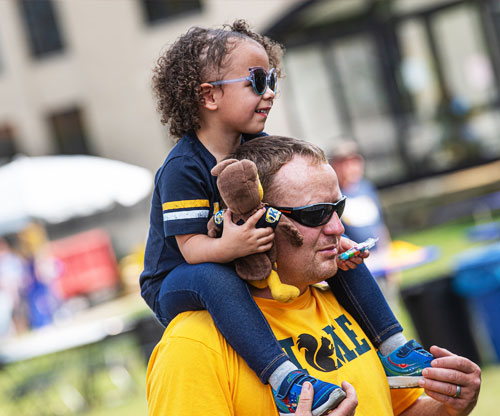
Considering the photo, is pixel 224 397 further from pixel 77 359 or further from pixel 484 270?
pixel 77 359

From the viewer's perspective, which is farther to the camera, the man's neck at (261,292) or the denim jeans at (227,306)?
the man's neck at (261,292)

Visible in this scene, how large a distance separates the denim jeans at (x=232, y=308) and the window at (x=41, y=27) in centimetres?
2346

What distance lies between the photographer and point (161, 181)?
2.33 metres

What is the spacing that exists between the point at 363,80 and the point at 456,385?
16172mm

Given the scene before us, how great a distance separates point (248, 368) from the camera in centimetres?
208

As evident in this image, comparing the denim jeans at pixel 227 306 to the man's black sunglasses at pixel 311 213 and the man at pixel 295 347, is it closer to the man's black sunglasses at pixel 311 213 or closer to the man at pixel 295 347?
the man at pixel 295 347

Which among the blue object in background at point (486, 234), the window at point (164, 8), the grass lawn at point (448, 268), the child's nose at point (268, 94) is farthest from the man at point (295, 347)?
the window at point (164, 8)

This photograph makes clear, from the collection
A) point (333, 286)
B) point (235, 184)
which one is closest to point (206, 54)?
point (235, 184)

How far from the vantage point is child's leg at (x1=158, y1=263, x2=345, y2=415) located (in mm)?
1955

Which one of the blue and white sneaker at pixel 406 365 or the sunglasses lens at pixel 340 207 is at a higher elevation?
the sunglasses lens at pixel 340 207

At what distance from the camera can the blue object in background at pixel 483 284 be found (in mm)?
6785

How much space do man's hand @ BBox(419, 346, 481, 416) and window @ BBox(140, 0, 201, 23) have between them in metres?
21.0

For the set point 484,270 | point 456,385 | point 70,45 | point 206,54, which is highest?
point 70,45

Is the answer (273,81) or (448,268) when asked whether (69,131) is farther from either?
(273,81)
